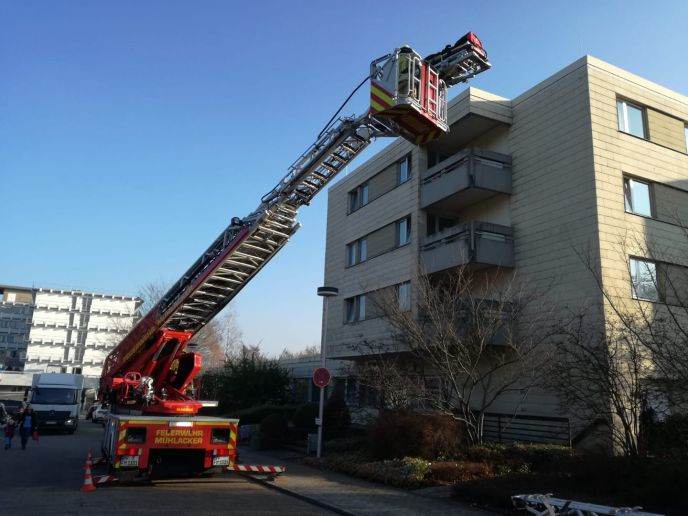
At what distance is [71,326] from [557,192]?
3145 inches

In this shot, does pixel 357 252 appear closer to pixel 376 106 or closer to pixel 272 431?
pixel 272 431

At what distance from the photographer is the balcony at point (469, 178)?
19.5 meters

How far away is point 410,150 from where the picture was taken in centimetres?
2372

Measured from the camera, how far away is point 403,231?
929 inches

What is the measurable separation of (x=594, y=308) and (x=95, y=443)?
18658 mm

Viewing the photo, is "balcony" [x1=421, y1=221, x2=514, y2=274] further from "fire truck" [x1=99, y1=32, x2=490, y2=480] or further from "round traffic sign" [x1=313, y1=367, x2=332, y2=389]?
"fire truck" [x1=99, y1=32, x2=490, y2=480]

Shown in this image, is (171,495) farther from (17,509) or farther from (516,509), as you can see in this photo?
(516,509)

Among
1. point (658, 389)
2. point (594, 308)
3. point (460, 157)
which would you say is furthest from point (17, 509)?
point (460, 157)

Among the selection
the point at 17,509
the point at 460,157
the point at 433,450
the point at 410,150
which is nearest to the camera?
the point at 17,509

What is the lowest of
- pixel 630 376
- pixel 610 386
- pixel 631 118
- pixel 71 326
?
pixel 610 386

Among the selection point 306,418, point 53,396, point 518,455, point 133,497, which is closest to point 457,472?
point 518,455

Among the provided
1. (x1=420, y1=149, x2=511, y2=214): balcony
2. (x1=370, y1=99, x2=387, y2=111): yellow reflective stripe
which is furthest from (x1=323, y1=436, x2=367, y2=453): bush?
(x1=370, y1=99, x2=387, y2=111): yellow reflective stripe

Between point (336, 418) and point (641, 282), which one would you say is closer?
point (641, 282)

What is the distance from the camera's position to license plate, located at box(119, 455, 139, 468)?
10633mm
